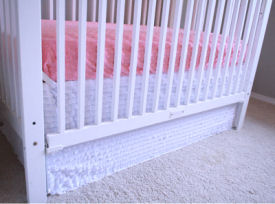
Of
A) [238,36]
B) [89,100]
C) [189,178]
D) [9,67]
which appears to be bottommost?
[189,178]

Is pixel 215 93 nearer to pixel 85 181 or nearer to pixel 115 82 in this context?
pixel 115 82

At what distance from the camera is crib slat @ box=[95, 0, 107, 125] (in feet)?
2.55

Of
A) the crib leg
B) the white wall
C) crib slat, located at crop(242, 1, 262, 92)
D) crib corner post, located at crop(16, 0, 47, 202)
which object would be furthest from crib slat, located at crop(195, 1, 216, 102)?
the white wall

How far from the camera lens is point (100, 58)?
82 centimetres

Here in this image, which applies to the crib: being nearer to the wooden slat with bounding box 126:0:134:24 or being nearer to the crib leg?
the crib leg

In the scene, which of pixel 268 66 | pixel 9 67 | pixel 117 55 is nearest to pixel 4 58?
pixel 9 67

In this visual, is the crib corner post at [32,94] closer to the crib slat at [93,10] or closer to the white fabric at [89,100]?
the white fabric at [89,100]

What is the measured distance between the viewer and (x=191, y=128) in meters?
1.35

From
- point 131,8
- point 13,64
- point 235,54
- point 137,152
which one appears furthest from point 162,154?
point 131,8

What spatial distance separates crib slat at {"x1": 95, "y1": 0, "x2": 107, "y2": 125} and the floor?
29cm

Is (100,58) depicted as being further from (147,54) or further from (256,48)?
(256,48)

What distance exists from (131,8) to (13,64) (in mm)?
1586

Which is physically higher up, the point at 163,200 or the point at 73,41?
the point at 73,41

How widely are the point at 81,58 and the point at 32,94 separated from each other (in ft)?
0.60
